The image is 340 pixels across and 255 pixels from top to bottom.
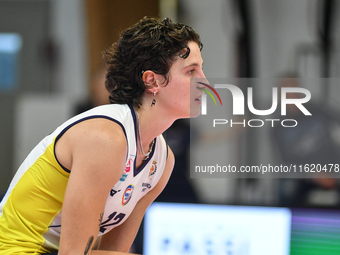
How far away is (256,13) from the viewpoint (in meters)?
2.24

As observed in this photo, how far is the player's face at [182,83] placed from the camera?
1.01m

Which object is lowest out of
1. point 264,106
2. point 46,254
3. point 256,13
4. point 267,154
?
point 267,154

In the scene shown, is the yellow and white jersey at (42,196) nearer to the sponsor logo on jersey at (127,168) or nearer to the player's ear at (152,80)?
the sponsor logo on jersey at (127,168)

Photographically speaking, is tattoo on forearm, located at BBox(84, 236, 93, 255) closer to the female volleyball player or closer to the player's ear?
the female volleyball player

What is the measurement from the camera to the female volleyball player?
0.78 meters

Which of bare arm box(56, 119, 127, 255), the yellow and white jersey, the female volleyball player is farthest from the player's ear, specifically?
bare arm box(56, 119, 127, 255)

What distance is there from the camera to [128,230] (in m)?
1.13

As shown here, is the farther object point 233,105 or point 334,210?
point 233,105

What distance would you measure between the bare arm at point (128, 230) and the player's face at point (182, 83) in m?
0.22

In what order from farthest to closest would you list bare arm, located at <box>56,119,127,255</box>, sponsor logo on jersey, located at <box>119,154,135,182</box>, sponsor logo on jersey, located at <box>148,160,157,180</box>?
sponsor logo on jersey, located at <box>148,160,157,180</box>, sponsor logo on jersey, located at <box>119,154,135,182</box>, bare arm, located at <box>56,119,127,255</box>

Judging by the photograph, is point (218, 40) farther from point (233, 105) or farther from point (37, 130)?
point (37, 130)

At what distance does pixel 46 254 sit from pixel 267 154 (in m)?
1.57

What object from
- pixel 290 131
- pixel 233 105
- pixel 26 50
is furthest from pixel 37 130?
pixel 290 131

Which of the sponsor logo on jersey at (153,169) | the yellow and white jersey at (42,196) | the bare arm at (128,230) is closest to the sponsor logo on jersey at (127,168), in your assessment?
the yellow and white jersey at (42,196)
